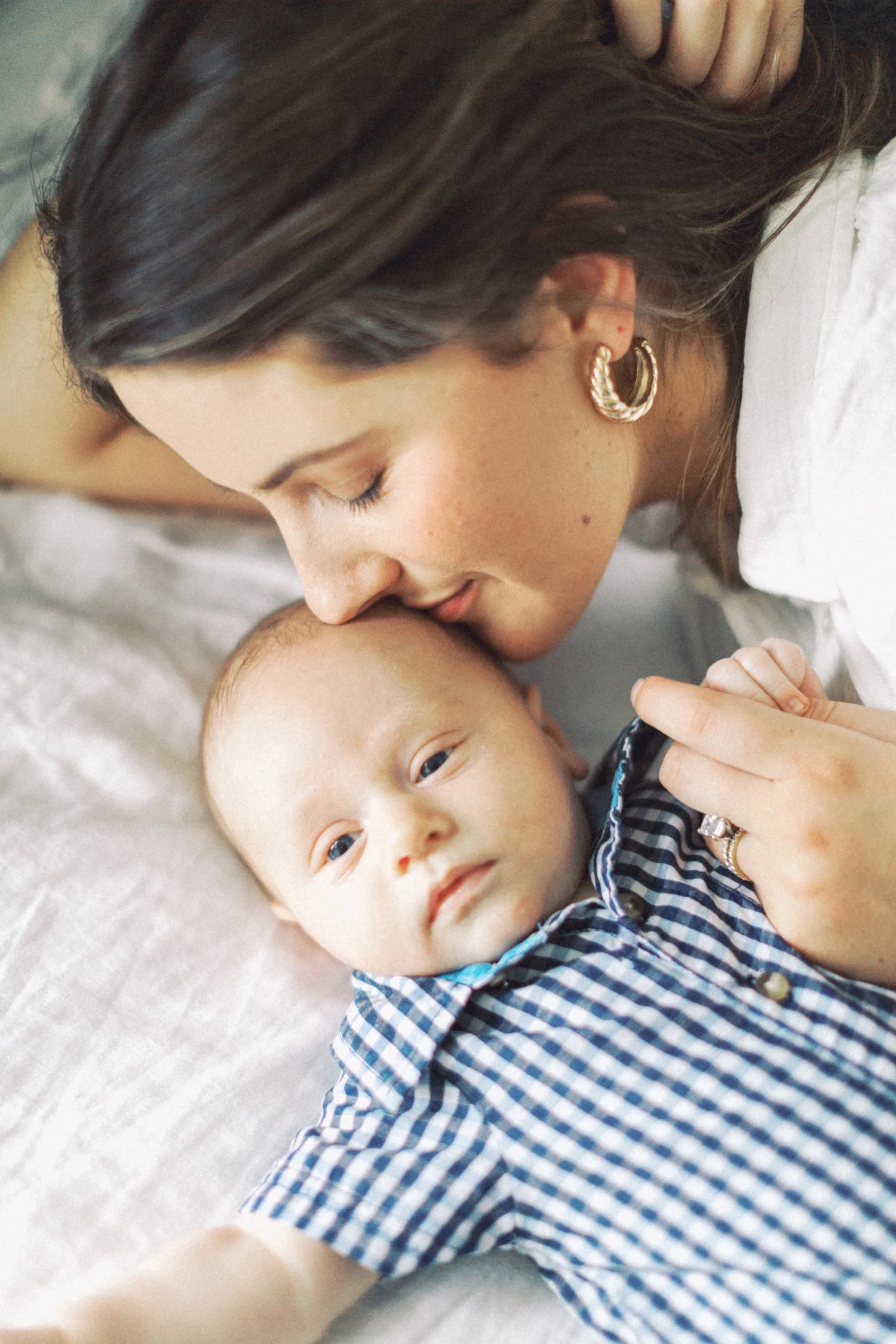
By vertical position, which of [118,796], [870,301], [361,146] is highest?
[361,146]

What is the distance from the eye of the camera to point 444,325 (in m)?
0.86

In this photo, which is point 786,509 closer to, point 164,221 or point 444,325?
point 444,325

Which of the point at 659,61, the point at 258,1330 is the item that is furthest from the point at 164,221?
the point at 258,1330

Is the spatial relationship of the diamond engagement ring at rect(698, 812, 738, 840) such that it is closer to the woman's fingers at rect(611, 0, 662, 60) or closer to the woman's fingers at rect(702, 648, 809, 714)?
the woman's fingers at rect(702, 648, 809, 714)

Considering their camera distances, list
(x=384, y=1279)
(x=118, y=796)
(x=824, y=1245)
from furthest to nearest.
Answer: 1. (x=118, y=796)
2. (x=384, y=1279)
3. (x=824, y=1245)

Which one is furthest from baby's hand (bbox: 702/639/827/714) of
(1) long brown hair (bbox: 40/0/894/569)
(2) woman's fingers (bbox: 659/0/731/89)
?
(2) woman's fingers (bbox: 659/0/731/89)

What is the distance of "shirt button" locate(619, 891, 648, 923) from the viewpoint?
3.12 feet

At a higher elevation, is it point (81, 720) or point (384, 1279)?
point (81, 720)

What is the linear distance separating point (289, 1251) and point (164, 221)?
0.77 metres

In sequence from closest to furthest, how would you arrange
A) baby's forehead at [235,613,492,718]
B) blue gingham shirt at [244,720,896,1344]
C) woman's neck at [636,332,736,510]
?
blue gingham shirt at [244,720,896,1344] < baby's forehead at [235,613,492,718] < woman's neck at [636,332,736,510]

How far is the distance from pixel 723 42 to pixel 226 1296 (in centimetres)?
115

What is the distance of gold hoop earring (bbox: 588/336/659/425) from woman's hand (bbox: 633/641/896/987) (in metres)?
0.25

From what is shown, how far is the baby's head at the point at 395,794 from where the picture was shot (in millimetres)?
952

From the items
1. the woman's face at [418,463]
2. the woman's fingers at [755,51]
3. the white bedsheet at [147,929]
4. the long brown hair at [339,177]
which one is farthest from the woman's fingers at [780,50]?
the white bedsheet at [147,929]
